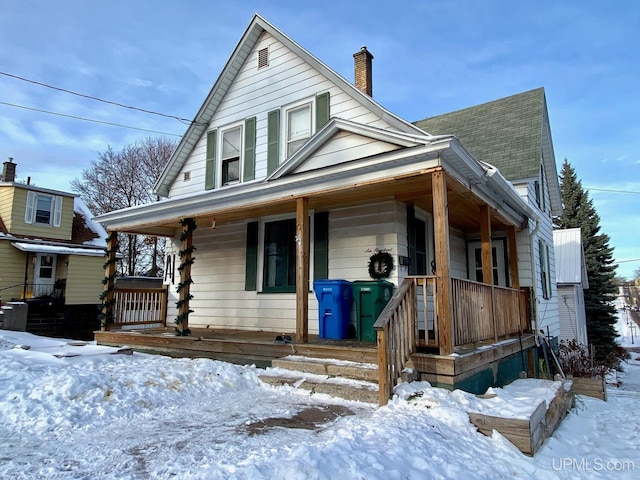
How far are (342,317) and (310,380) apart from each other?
170 cm

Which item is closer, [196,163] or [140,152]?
[196,163]

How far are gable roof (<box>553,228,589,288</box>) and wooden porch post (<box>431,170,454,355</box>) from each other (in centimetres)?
1417

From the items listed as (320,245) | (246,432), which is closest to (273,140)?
(320,245)

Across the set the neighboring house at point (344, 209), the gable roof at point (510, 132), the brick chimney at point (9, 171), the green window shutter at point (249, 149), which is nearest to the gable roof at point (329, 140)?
the neighboring house at point (344, 209)

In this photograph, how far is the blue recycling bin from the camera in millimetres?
6910

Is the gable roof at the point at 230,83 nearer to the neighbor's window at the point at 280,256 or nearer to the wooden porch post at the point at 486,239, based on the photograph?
the neighbor's window at the point at 280,256

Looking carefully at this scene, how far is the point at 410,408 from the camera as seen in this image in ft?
14.1

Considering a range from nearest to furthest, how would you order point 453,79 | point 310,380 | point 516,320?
point 310,380, point 516,320, point 453,79

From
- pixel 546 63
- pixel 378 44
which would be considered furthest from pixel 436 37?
pixel 546 63

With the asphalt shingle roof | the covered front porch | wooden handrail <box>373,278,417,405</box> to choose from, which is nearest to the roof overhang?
the covered front porch

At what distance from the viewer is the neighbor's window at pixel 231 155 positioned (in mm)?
10578

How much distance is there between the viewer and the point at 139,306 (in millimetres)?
10219

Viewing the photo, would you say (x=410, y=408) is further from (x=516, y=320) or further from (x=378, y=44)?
(x=378, y=44)

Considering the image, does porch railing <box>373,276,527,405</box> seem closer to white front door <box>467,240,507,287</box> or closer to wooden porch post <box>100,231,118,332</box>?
white front door <box>467,240,507,287</box>
